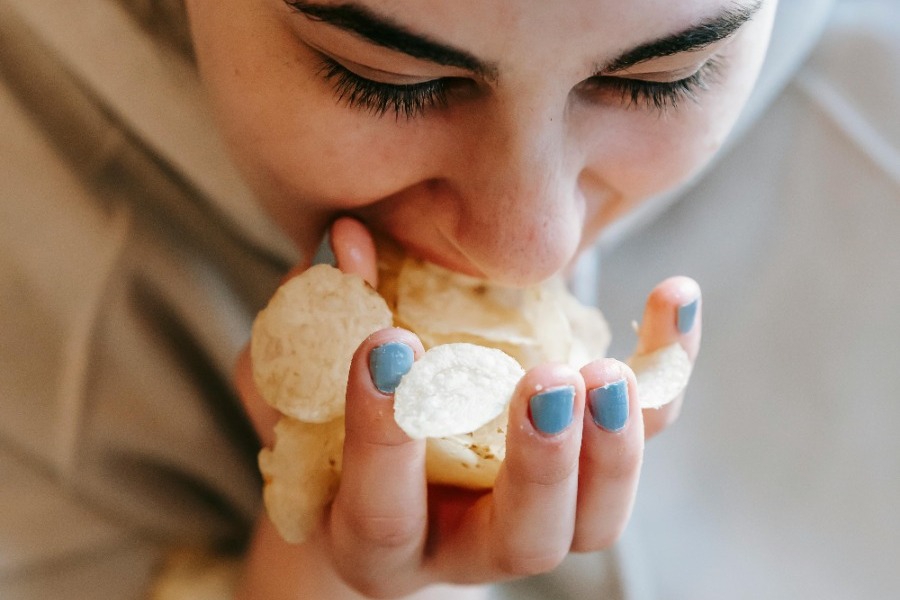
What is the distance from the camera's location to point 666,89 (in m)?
0.56

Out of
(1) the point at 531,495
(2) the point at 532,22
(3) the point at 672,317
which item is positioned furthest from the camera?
(3) the point at 672,317

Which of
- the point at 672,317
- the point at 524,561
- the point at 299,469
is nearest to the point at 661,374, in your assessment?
the point at 672,317

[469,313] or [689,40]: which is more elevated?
[689,40]

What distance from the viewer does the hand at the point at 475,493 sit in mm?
508

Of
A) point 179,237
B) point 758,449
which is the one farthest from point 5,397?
point 758,449

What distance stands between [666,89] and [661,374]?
0.20 metres

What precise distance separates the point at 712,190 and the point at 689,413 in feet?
0.85

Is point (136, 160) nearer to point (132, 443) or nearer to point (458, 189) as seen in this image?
point (132, 443)

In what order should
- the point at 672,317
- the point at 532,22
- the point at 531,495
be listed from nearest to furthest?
the point at 532,22
the point at 531,495
the point at 672,317

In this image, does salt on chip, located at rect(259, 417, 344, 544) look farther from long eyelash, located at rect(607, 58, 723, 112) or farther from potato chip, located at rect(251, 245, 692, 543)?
long eyelash, located at rect(607, 58, 723, 112)

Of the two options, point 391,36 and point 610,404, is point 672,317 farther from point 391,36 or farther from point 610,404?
point 391,36

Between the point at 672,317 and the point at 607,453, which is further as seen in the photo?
the point at 672,317

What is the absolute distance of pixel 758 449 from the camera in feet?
3.03

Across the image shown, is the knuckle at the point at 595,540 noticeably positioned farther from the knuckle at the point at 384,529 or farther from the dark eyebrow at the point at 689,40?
the dark eyebrow at the point at 689,40
